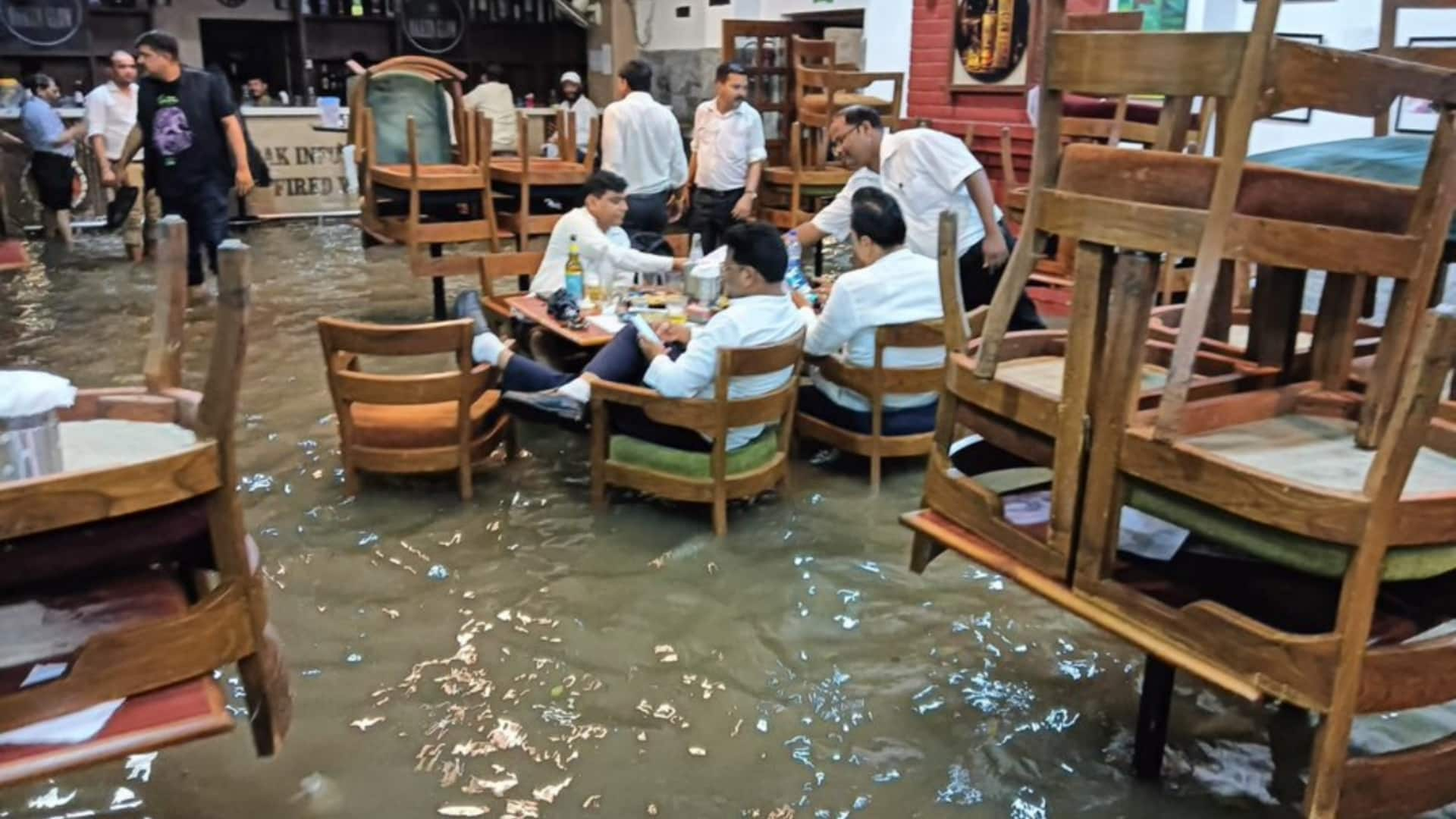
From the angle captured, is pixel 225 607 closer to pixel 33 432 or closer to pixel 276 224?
pixel 33 432

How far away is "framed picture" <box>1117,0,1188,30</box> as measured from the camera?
7016 millimetres

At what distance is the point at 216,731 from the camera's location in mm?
1685

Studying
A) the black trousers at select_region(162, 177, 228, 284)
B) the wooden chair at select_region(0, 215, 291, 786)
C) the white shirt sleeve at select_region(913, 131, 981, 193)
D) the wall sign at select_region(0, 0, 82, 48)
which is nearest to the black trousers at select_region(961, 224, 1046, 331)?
the white shirt sleeve at select_region(913, 131, 981, 193)

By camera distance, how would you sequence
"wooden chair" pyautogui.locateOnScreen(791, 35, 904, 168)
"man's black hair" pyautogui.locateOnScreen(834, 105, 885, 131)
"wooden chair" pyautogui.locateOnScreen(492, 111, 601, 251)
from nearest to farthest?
"man's black hair" pyautogui.locateOnScreen(834, 105, 885, 131) < "wooden chair" pyautogui.locateOnScreen(492, 111, 601, 251) < "wooden chair" pyautogui.locateOnScreen(791, 35, 904, 168)

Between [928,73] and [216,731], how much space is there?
8.44 metres

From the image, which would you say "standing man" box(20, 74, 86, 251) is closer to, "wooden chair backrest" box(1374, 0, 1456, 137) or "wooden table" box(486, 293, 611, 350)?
"wooden table" box(486, 293, 611, 350)

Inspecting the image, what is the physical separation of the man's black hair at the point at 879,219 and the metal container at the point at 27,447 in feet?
10.4

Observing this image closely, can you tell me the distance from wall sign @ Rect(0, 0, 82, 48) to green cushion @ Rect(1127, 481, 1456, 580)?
1313 cm

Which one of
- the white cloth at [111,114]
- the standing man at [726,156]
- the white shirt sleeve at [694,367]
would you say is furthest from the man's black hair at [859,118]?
the white cloth at [111,114]

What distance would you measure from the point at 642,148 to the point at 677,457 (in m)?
3.28

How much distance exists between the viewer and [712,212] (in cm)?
774

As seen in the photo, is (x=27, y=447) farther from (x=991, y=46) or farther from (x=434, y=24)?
(x=434, y=24)

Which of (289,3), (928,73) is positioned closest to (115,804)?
(928,73)

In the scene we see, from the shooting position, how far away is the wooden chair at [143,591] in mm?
1597
